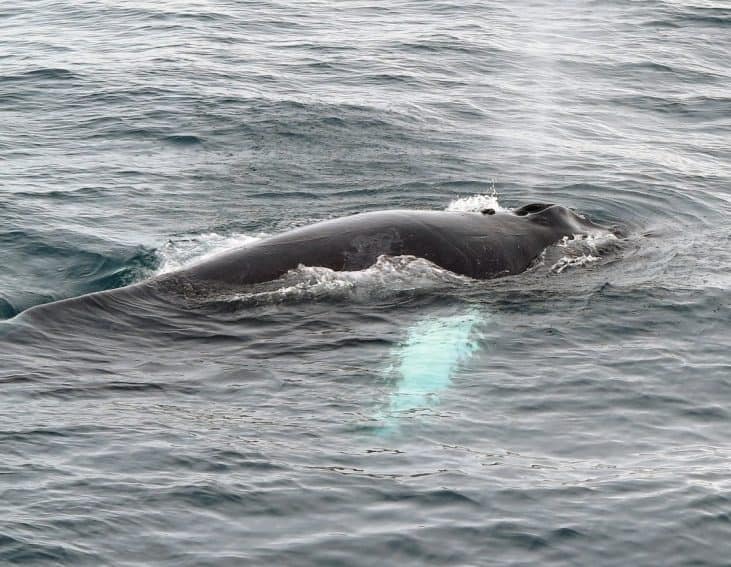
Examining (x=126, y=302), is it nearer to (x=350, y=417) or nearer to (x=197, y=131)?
(x=350, y=417)

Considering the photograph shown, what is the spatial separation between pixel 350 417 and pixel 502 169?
38.5ft

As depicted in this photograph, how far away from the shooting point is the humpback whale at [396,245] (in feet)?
49.7

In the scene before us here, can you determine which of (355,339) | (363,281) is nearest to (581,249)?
(363,281)

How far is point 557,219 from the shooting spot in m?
17.6

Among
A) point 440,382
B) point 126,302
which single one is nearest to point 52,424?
point 126,302

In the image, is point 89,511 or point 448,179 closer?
point 89,511

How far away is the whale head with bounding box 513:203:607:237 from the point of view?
57.3 feet

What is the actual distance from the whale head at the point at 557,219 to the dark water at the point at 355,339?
1.23ft

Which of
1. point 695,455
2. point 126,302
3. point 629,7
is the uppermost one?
point 629,7

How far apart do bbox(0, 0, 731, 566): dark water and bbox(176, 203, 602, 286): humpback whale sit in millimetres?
244

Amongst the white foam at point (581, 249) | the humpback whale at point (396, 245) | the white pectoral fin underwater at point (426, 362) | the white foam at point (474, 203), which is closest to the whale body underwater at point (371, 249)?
the humpback whale at point (396, 245)

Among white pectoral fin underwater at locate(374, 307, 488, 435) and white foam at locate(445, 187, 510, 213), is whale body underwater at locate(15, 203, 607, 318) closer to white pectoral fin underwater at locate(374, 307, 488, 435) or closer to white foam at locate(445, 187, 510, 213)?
white pectoral fin underwater at locate(374, 307, 488, 435)

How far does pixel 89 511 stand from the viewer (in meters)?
10.1

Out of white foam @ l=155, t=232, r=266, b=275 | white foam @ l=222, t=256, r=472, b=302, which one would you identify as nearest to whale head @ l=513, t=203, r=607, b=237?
white foam @ l=222, t=256, r=472, b=302
